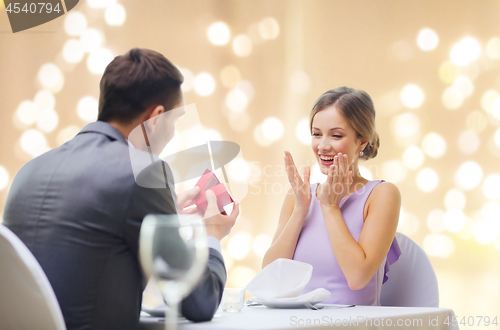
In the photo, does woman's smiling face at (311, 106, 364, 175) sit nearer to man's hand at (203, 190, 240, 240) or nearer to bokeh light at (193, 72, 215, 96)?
man's hand at (203, 190, 240, 240)

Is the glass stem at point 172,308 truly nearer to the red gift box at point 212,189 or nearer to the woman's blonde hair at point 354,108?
the red gift box at point 212,189

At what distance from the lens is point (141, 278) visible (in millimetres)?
666

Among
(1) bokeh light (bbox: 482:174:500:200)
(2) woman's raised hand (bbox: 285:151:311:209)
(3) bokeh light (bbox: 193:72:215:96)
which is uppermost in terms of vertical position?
(3) bokeh light (bbox: 193:72:215:96)

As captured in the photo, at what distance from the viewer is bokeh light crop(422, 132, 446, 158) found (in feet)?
6.90

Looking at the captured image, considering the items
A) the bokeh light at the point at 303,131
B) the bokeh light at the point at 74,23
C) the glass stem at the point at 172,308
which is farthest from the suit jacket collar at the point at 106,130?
the bokeh light at the point at 303,131

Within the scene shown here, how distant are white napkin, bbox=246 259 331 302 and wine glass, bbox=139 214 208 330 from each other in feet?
0.86

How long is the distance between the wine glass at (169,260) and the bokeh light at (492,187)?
1699mm

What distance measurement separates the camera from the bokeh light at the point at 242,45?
7.99 ft

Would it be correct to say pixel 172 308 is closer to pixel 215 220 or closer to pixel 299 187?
pixel 215 220

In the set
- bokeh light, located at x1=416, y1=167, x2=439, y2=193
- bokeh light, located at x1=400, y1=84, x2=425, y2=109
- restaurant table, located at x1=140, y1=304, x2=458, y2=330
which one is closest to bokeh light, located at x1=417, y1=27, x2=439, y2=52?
bokeh light, located at x1=400, y1=84, x2=425, y2=109

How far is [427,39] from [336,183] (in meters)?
1.32

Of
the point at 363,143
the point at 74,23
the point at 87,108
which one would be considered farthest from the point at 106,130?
the point at 74,23

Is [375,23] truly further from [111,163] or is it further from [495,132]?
[111,163]

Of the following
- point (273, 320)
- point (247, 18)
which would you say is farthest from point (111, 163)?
point (247, 18)
